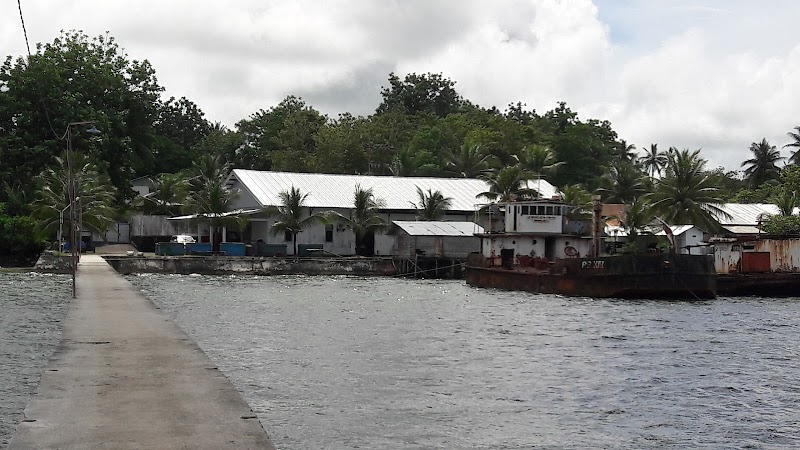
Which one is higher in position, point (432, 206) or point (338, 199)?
point (338, 199)

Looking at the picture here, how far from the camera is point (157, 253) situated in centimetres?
5809

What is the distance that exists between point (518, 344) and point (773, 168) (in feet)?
250

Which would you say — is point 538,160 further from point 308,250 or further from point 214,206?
point 214,206

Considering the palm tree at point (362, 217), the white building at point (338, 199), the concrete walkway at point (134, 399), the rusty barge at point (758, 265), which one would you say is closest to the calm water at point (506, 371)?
the concrete walkway at point (134, 399)

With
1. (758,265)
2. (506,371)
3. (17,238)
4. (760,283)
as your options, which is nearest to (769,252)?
(758,265)

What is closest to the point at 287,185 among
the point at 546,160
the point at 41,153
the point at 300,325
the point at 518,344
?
the point at 41,153

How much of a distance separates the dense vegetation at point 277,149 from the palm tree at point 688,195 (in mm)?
81

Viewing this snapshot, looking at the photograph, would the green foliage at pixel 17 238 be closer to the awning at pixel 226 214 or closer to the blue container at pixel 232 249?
the awning at pixel 226 214

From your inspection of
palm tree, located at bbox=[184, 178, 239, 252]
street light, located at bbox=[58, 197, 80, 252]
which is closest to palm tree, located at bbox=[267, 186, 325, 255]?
palm tree, located at bbox=[184, 178, 239, 252]

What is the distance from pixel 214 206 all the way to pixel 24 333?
34.9 m

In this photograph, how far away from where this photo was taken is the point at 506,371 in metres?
20.0

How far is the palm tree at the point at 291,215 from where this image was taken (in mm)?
60219

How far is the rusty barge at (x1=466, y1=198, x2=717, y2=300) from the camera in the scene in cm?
3984

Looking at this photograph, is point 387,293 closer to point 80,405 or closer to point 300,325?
point 300,325
